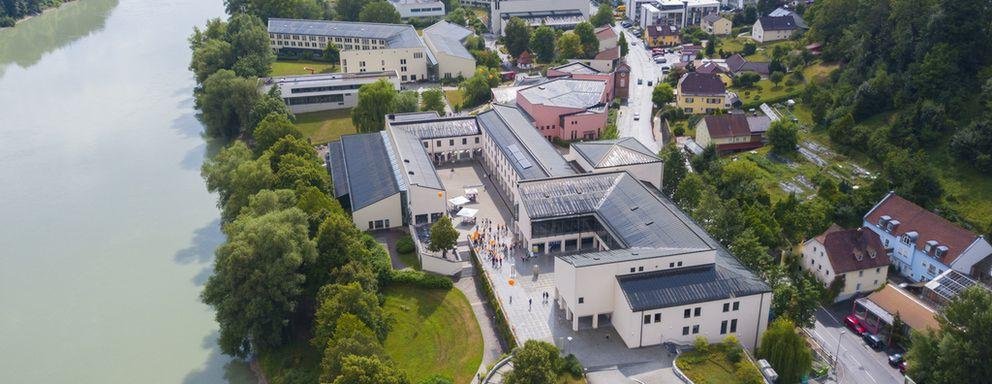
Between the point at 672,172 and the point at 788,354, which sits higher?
the point at 672,172

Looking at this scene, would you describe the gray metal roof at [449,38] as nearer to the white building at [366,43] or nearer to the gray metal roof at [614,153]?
the white building at [366,43]

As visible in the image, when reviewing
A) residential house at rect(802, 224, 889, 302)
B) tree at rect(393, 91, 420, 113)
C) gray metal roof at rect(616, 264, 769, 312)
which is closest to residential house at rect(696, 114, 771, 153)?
residential house at rect(802, 224, 889, 302)

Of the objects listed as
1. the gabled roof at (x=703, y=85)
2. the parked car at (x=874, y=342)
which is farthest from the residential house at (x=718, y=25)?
the parked car at (x=874, y=342)

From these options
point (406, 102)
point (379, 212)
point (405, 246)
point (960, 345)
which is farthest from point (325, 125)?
point (960, 345)

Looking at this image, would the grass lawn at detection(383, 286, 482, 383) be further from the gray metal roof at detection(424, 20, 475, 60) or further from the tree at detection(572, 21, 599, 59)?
the tree at detection(572, 21, 599, 59)

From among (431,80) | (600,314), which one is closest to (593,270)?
(600,314)

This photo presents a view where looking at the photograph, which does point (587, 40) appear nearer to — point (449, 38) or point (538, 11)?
point (449, 38)
